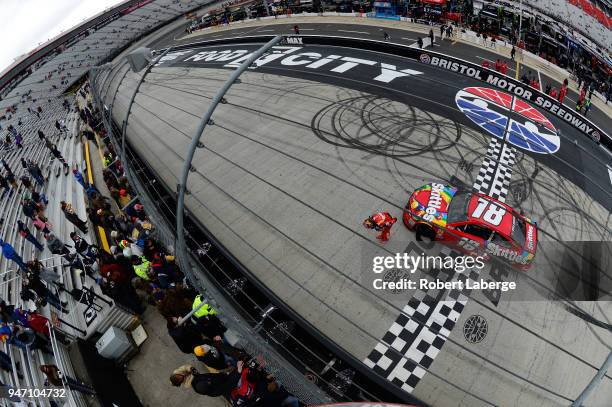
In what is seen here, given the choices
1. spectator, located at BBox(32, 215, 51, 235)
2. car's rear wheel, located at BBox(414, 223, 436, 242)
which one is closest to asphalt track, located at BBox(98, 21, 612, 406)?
car's rear wheel, located at BBox(414, 223, 436, 242)

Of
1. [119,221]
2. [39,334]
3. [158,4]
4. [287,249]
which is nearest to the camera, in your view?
[39,334]

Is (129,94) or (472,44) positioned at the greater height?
(129,94)

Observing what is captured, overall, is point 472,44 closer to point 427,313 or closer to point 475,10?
point 475,10

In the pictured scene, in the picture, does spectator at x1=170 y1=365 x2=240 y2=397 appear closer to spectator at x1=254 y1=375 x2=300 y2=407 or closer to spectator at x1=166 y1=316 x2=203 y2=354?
spectator at x1=254 y1=375 x2=300 y2=407

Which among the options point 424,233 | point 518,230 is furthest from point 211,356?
point 518,230

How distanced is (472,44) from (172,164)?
24.0m

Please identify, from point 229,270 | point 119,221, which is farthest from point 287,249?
point 119,221

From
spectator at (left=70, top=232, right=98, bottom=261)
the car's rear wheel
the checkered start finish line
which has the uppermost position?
spectator at (left=70, top=232, right=98, bottom=261)

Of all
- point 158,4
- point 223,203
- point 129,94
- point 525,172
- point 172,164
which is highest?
point 158,4

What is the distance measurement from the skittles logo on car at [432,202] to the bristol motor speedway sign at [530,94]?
23.7 feet

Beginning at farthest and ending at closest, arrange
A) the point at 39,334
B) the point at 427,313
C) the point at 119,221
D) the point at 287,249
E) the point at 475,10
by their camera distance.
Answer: the point at 475,10 < the point at 119,221 < the point at 287,249 < the point at 39,334 < the point at 427,313

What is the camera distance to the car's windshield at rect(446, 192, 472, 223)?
7176 mm

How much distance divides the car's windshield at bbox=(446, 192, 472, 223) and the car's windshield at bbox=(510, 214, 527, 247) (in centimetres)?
96

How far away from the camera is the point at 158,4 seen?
167 feet
